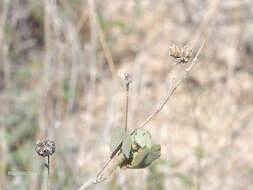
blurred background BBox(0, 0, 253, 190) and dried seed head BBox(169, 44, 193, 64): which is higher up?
dried seed head BBox(169, 44, 193, 64)

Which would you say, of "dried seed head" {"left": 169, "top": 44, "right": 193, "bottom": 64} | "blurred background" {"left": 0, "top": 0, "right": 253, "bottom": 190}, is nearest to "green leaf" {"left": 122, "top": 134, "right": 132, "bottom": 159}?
"dried seed head" {"left": 169, "top": 44, "right": 193, "bottom": 64}

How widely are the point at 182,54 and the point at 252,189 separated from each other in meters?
1.58

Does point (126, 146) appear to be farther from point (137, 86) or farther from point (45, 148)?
point (137, 86)

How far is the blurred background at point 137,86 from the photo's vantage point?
2.05 meters

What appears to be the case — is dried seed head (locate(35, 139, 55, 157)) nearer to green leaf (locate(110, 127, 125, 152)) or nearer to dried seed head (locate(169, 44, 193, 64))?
green leaf (locate(110, 127, 125, 152))

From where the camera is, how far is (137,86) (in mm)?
2154

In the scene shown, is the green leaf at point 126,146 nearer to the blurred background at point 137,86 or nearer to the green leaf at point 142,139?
the green leaf at point 142,139

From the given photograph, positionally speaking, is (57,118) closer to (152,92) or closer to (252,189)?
(152,92)

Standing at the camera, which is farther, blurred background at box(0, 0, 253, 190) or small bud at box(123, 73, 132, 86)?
blurred background at box(0, 0, 253, 190)

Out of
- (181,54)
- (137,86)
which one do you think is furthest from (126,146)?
(137,86)

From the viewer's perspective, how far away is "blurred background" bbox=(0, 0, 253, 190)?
6.73 feet

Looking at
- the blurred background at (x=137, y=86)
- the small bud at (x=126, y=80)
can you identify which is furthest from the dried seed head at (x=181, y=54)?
the blurred background at (x=137, y=86)

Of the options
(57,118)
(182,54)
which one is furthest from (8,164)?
(182,54)

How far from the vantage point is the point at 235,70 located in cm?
250
